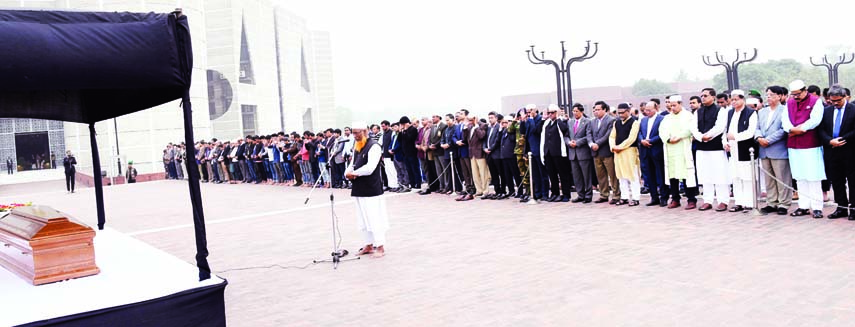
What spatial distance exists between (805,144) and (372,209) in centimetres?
621

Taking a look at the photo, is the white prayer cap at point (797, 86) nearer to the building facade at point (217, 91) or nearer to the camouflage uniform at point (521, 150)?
the camouflage uniform at point (521, 150)

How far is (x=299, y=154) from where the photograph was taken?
22.9 metres

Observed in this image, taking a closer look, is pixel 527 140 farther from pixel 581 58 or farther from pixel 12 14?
pixel 12 14

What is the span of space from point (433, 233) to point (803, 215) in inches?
216

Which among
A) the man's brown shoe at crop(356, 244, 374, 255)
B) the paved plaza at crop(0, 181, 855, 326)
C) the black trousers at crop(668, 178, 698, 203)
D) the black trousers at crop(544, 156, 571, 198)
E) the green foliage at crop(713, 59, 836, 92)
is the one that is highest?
the green foliage at crop(713, 59, 836, 92)

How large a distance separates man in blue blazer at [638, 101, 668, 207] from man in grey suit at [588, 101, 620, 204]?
0.62m

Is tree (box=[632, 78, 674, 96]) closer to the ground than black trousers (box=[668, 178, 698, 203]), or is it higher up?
higher up

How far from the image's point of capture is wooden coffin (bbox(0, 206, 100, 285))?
5543 millimetres

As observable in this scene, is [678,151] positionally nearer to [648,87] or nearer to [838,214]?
[838,214]

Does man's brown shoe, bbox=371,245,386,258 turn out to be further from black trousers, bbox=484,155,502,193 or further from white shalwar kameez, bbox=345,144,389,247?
black trousers, bbox=484,155,502,193

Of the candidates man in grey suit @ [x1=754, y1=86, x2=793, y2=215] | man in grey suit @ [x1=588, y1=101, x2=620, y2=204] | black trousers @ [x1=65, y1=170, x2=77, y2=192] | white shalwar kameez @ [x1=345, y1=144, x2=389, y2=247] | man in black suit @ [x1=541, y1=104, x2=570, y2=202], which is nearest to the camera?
white shalwar kameez @ [x1=345, y1=144, x2=389, y2=247]

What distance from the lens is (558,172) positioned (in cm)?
1402

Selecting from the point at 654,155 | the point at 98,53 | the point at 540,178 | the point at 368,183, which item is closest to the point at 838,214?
the point at 654,155

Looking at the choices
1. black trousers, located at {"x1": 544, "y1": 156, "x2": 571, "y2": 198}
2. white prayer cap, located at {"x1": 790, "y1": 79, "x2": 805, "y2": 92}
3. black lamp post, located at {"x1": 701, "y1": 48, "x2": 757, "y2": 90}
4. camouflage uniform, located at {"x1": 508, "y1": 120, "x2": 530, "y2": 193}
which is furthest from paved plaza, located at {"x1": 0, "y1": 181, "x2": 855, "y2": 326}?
black lamp post, located at {"x1": 701, "y1": 48, "x2": 757, "y2": 90}
